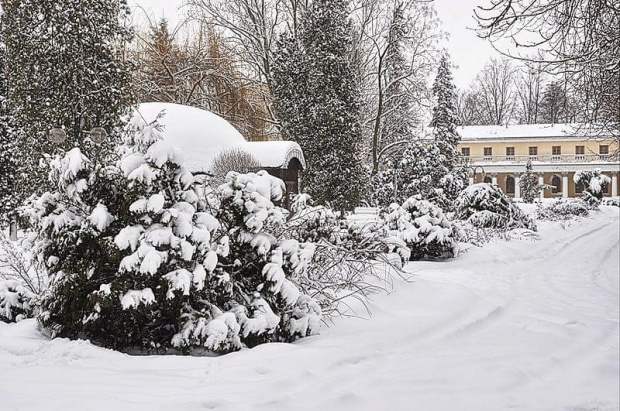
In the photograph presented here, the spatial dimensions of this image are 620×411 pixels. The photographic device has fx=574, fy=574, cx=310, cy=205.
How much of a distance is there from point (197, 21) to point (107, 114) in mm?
13569

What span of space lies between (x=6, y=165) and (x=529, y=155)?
3989cm

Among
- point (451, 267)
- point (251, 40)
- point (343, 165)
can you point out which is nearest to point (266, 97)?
point (251, 40)

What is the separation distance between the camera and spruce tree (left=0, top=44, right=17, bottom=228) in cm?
1486

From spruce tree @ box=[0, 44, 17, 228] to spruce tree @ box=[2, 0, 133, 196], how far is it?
2.45m

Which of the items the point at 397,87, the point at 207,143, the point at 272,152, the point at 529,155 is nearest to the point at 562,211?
the point at 397,87

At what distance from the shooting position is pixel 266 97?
25.2m

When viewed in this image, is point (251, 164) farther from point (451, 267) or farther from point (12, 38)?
point (451, 267)

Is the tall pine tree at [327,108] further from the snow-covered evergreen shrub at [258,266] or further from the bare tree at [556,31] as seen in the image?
the snow-covered evergreen shrub at [258,266]

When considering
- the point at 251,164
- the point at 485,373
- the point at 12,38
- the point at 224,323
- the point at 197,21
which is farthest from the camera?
the point at 197,21

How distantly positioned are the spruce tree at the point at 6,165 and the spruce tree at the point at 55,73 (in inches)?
96.6

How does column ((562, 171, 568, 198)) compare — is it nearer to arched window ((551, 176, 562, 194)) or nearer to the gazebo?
arched window ((551, 176, 562, 194))

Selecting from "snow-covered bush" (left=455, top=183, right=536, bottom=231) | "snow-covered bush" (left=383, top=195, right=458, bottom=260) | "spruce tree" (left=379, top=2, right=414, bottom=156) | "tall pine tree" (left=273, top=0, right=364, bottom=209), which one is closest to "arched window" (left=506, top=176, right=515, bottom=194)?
"spruce tree" (left=379, top=2, right=414, bottom=156)

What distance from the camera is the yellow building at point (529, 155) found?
146 ft

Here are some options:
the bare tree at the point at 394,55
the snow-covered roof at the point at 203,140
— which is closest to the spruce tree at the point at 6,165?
the snow-covered roof at the point at 203,140
